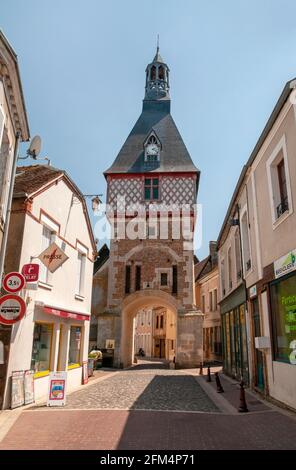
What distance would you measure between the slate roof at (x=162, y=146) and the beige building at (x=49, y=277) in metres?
12.7

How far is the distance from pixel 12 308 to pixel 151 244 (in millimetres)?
17300

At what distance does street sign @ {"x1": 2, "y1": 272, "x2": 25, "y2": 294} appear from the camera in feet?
21.9

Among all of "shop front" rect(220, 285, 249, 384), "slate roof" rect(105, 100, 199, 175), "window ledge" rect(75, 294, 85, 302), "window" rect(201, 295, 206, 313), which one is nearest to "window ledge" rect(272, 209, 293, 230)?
"shop front" rect(220, 285, 249, 384)

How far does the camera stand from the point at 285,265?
7.36 metres

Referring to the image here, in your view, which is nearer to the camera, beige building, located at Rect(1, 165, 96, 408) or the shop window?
beige building, located at Rect(1, 165, 96, 408)

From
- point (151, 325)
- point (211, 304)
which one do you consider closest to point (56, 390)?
point (211, 304)

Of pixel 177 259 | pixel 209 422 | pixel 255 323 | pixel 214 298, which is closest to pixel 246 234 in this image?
pixel 255 323

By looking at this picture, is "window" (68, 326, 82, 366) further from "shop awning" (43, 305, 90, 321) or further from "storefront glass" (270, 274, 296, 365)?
"storefront glass" (270, 274, 296, 365)

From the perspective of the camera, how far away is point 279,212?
8.02 m

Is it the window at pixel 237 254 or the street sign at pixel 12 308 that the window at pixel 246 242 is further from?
the street sign at pixel 12 308

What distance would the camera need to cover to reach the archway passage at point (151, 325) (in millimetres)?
22500

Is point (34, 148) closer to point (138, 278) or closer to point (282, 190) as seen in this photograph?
point (282, 190)

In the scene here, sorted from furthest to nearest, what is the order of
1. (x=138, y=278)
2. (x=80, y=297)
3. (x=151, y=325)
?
(x=151, y=325), (x=138, y=278), (x=80, y=297)

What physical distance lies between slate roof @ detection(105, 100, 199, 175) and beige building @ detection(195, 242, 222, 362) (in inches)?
298
